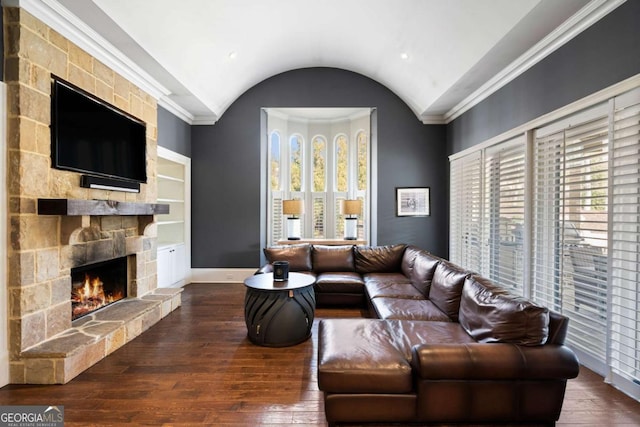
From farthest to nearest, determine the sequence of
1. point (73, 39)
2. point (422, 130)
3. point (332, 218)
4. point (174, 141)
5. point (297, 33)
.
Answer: point (332, 218) → point (422, 130) → point (174, 141) → point (297, 33) → point (73, 39)

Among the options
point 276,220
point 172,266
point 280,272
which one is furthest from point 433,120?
point 172,266

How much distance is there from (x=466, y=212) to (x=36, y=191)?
5168mm

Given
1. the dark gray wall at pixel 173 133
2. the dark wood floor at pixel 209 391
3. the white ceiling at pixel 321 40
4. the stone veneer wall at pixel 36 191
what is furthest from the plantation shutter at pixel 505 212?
the dark gray wall at pixel 173 133

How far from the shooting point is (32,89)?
8.24ft

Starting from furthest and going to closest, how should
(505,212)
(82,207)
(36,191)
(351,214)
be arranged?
(351,214) < (505,212) < (82,207) < (36,191)

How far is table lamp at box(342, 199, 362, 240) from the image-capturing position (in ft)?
19.5

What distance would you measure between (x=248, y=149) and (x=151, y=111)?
1.95 metres

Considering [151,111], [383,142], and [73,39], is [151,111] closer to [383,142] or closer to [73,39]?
[73,39]

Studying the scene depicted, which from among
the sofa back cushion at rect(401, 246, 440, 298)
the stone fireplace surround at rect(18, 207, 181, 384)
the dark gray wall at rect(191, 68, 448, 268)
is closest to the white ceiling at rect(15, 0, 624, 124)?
the dark gray wall at rect(191, 68, 448, 268)

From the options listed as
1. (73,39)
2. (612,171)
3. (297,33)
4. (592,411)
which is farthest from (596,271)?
(73,39)

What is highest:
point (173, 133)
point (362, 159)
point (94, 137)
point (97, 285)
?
point (173, 133)

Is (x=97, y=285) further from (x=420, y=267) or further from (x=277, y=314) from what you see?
(x=420, y=267)

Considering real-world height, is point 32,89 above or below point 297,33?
below

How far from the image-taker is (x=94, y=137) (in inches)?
125
